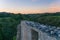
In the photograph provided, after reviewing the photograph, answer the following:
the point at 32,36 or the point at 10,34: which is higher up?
the point at 32,36

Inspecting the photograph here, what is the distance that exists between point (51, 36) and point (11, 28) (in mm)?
10165

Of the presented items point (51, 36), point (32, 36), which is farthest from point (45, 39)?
point (32, 36)

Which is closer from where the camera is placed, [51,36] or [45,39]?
[51,36]

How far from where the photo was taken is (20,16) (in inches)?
582

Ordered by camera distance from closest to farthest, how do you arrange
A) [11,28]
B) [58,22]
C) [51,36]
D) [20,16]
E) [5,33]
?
[51,36] → [58,22] → [5,33] → [11,28] → [20,16]

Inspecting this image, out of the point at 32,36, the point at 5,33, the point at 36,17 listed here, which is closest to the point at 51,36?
the point at 32,36

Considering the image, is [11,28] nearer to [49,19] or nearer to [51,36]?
[49,19]

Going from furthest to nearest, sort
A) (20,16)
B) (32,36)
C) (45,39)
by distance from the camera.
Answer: (20,16), (32,36), (45,39)

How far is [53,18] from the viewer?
34.6 feet

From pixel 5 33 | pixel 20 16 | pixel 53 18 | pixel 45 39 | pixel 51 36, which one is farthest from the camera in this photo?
pixel 20 16

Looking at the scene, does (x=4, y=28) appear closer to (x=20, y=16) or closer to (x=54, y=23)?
(x=20, y=16)

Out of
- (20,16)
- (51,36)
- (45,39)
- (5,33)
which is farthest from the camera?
(20,16)

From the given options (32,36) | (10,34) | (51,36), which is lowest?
(10,34)

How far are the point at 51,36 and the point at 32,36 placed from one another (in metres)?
2.23
